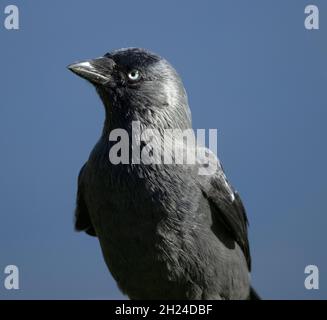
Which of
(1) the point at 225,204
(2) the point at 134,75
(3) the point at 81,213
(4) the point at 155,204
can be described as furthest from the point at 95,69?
(1) the point at 225,204

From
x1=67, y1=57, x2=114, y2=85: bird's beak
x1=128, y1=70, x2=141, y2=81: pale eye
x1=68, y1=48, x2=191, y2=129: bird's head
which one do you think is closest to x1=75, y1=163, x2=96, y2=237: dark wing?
x1=68, y1=48, x2=191, y2=129: bird's head

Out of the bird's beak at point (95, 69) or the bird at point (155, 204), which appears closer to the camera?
the bird at point (155, 204)

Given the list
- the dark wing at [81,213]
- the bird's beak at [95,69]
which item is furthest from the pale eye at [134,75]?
the dark wing at [81,213]

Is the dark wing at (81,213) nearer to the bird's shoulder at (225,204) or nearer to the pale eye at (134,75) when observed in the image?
the pale eye at (134,75)

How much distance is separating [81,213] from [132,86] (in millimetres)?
1612

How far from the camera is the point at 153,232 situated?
5.86 meters

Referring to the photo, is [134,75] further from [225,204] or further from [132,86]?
[225,204]

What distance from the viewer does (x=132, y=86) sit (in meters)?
6.43

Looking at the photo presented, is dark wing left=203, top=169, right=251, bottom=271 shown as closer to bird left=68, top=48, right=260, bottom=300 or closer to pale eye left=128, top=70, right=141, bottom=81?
bird left=68, top=48, right=260, bottom=300

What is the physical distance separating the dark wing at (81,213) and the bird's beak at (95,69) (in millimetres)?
982

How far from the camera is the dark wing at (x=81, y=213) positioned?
6.80m

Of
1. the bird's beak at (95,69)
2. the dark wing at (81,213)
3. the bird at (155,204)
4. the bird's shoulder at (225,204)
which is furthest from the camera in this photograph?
the dark wing at (81,213)

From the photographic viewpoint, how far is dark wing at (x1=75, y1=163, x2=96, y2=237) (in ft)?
22.3

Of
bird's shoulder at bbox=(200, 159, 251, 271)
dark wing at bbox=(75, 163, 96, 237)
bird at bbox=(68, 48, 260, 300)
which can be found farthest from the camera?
dark wing at bbox=(75, 163, 96, 237)
